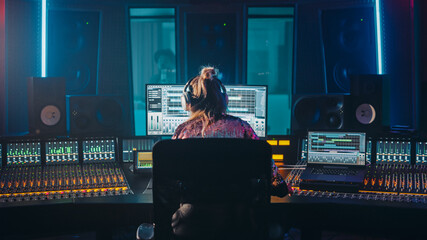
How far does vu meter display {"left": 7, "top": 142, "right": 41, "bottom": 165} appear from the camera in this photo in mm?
2494

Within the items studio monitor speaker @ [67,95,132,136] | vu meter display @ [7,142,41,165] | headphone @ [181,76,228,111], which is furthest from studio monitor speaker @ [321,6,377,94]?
vu meter display @ [7,142,41,165]

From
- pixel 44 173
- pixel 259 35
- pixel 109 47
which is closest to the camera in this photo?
pixel 44 173

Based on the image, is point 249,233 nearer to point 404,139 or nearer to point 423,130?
point 404,139

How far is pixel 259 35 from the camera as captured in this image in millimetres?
8039

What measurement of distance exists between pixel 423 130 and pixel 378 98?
0.36 meters

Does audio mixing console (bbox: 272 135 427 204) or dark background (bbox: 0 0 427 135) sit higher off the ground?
dark background (bbox: 0 0 427 135)

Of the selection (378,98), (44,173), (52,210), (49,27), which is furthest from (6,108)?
(378,98)

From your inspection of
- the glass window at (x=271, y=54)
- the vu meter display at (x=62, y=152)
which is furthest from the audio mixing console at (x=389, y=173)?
the glass window at (x=271, y=54)

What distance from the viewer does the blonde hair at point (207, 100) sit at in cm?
202

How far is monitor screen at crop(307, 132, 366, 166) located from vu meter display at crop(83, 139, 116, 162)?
1.20 m

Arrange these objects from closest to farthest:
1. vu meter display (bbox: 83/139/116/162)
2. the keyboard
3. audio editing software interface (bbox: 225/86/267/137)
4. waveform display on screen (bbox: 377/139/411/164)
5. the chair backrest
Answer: the chair backrest → the keyboard → waveform display on screen (bbox: 377/139/411/164) → vu meter display (bbox: 83/139/116/162) → audio editing software interface (bbox: 225/86/267/137)

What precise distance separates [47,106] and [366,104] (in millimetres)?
1974

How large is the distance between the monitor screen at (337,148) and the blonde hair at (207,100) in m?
0.74

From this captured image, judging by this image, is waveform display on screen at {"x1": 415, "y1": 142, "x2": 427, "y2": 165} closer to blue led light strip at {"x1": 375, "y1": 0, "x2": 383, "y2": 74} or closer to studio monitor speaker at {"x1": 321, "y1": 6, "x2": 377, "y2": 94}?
studio monitor speaker at {"x1": 321, "y1": 6, "x2": 377, "y2": 94}
